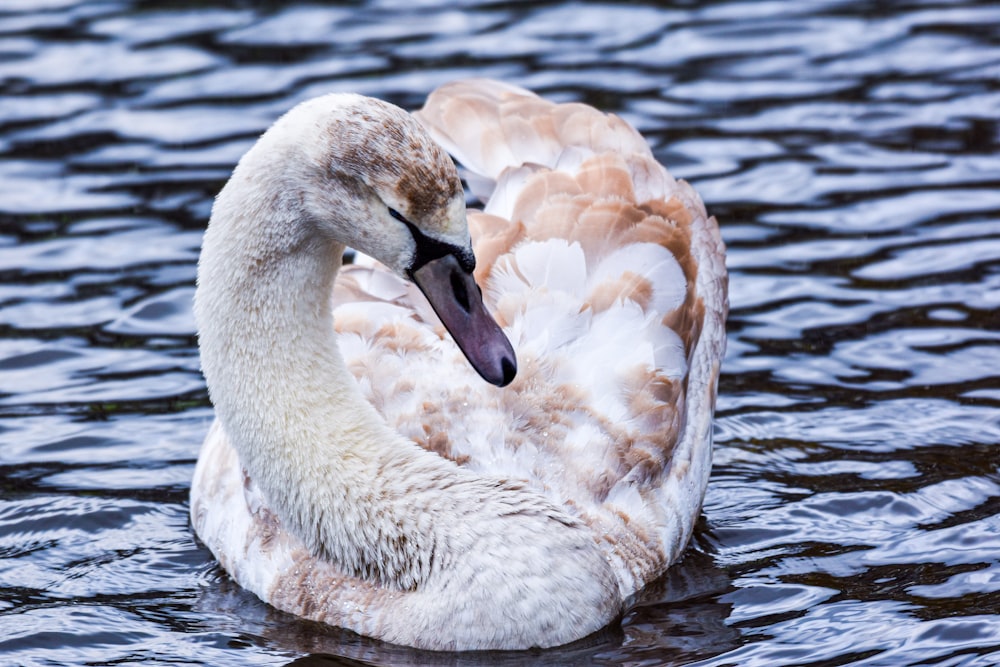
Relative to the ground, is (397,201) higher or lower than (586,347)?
higher

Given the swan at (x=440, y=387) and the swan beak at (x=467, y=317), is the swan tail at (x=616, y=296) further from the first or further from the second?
the swan beak at (x=467, y=317)

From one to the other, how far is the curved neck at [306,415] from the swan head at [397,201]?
1.11ft

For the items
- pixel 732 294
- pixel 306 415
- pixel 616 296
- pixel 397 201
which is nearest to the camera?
pixel 397 201

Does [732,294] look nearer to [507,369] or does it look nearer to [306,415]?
[306,415]

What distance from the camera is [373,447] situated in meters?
6.91

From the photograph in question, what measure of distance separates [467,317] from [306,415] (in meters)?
0.86

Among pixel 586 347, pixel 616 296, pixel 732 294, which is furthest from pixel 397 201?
pixel 732 294

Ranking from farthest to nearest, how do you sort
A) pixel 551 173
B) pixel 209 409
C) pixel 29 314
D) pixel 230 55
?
1. pixel 230 55
2. pixel 29 314
3. pixel 209 409
4. pixel 551 173

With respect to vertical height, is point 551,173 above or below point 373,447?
above

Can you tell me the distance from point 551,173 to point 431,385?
4.64 ft

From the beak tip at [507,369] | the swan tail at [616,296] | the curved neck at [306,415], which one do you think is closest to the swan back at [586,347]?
the swan tail at [616,296]

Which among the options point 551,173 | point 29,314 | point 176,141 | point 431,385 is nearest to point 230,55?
point 176,141

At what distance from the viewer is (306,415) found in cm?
688

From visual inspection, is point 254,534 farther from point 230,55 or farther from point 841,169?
point 230,55
